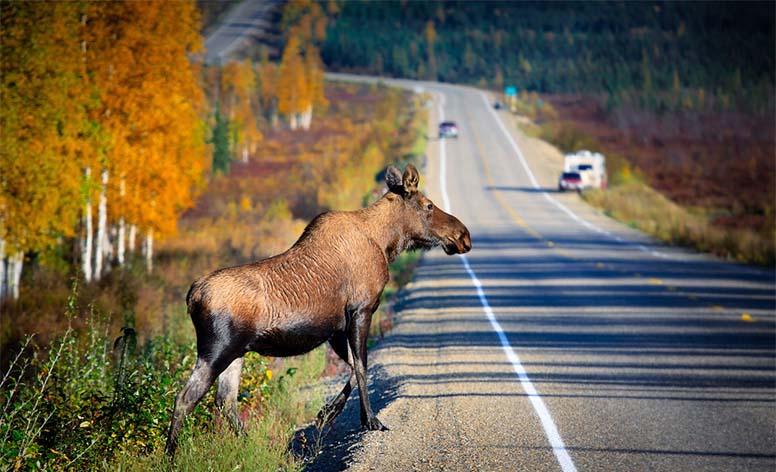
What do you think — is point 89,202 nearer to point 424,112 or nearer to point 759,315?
point 759,315

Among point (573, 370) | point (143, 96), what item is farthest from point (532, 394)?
point (143, 96)

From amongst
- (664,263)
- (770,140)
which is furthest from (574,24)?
(664,263)

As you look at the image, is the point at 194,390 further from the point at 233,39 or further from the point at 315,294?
the point at 233,39

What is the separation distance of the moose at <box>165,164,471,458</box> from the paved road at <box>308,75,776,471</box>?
1.02 metres

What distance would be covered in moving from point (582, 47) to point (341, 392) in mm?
155020

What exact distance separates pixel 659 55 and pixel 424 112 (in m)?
56.4

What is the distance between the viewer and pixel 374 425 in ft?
27.9

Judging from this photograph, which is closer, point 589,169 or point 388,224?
point 388,224

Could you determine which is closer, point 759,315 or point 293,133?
point 759,315

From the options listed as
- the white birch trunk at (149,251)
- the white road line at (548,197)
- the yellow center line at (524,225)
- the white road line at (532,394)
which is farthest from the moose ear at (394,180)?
the white road line at (548,197)

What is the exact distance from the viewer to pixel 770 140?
8419cm

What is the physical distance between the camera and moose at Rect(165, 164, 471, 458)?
713 centimetres

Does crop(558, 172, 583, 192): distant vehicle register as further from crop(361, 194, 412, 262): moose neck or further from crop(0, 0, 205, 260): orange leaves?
crop(361, 194, 412, 262): moose neck

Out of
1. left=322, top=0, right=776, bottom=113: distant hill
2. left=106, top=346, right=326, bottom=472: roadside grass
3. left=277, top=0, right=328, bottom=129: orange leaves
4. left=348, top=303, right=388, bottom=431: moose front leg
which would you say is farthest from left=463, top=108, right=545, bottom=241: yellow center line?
left=322, top=0, right=776, bottom=113: distant hill
